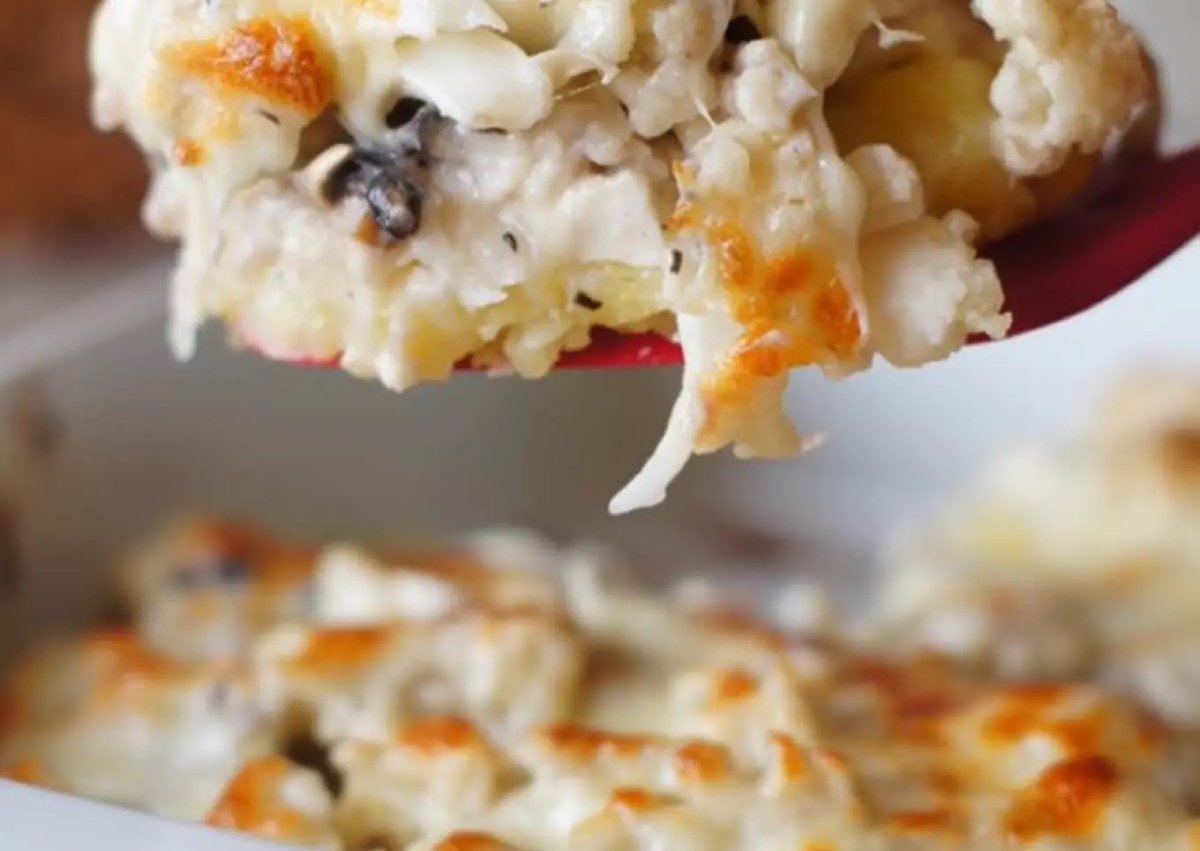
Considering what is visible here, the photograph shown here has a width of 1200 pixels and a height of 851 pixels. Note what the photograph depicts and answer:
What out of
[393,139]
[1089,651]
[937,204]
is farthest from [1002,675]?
[393,139]

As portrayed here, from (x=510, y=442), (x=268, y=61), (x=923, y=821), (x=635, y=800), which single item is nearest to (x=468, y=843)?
(x=635, y=800)

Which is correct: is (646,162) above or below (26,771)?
above

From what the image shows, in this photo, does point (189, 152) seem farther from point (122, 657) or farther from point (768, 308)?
point (122, 657)

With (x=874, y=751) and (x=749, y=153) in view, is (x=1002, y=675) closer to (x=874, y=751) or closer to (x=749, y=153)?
(x=874, y=751)

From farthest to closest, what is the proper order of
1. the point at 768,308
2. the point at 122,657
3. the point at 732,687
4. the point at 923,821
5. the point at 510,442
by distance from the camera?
the point at 510,442, the point at 122,657, the point at 732,687, the point at 923,821, the point at 768,308

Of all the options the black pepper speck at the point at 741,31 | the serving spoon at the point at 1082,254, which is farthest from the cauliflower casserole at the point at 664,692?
the black pepper speck at the point at 741,31

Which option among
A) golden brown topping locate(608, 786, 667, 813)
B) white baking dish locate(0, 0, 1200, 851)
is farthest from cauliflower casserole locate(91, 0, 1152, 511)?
white baking dish locate(0, 0, 1200, 851)

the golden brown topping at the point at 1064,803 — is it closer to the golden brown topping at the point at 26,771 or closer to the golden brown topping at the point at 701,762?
the golden brown topping at the point at 701,762
